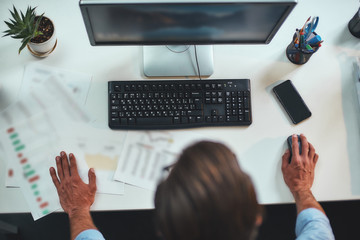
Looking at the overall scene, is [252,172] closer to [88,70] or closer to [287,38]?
[287,38]

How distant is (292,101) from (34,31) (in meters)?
0.76

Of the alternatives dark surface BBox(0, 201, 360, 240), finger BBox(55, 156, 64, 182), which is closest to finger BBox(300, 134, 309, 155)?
dark surface BBox(0, 201, 360, 240)

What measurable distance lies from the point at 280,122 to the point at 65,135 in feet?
2.07

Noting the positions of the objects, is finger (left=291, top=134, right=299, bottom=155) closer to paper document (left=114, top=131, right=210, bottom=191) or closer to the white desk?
the white desk

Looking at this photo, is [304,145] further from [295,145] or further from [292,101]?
[292,101]

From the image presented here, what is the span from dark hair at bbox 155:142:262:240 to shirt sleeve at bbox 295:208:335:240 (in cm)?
35

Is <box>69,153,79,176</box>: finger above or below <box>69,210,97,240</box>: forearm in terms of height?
above

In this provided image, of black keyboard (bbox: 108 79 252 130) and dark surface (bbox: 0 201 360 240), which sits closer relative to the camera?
black keyboard (bbox: 108 79 252 130)

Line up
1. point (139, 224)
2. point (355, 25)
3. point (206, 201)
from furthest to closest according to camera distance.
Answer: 1. point (139, 224)
2. point (355, 25)
3. point (206, 201)

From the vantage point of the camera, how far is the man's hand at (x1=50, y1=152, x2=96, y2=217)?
96 centimetres

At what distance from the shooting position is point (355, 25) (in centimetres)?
108

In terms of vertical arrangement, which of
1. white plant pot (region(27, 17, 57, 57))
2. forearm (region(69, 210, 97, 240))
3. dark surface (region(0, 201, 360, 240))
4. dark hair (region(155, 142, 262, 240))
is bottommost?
dark surface (region(0, 201, 360, 240))

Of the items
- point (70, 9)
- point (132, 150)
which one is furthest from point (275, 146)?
point (70, 9)

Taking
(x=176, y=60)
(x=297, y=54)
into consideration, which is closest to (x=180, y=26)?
(x=176, y=60)
